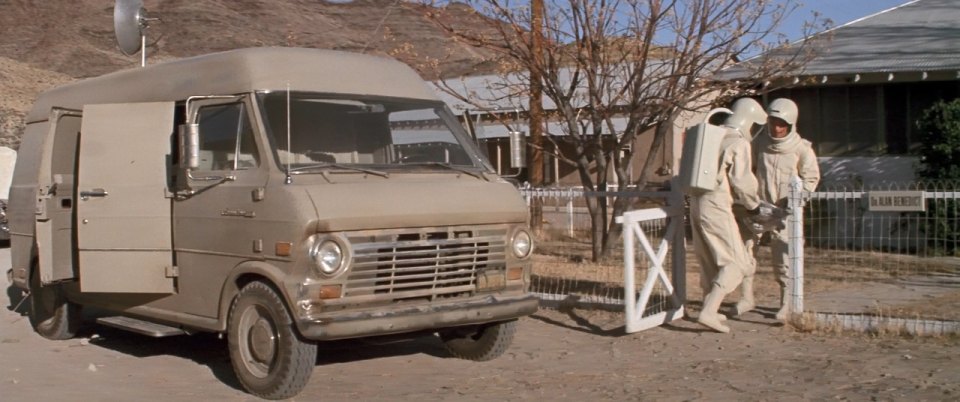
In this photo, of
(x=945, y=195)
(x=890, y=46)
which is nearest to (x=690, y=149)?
(x=945, y=195)

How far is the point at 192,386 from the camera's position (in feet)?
26.9

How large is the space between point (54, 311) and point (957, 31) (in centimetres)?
1607

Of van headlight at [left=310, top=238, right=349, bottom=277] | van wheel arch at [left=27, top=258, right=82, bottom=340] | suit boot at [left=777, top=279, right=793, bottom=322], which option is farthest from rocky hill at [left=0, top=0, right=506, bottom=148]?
van headlight at [left=310, top=238, right=349, bottom=277]

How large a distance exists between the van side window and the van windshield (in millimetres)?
208

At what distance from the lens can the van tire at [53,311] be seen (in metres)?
10.2

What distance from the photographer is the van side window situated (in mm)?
7848

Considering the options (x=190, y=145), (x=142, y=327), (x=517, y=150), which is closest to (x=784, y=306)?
(x=517, y=150)

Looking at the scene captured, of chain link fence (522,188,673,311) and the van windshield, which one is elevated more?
the van windshield

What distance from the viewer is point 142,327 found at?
8.65m

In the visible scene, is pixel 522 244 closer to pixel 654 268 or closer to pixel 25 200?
pixel 654 268

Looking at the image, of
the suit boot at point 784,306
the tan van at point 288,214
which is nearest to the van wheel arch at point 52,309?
the tan van at point 288,214

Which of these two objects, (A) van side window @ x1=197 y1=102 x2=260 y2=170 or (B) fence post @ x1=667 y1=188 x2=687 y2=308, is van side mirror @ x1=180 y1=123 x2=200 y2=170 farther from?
(B) fence post @ x1=667 y1=188 x2=687 y2=308

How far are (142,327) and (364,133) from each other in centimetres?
239

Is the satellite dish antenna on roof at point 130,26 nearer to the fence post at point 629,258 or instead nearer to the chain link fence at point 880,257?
the fence post at point 629,258
